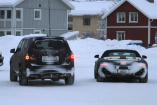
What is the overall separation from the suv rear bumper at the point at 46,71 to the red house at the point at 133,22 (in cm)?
5496

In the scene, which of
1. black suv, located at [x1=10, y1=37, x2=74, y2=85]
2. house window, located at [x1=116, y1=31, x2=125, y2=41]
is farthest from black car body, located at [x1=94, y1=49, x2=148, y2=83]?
house window, located at [x1=116, y1=31, x2=125, y2=41]

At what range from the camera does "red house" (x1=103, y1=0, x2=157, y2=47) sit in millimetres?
73438

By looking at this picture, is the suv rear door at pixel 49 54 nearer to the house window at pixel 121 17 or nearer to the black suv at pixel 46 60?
the black suv at pixel 46 60

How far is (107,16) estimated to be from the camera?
7606 cm

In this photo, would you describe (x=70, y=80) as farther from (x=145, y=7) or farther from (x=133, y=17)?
(x=145, y=7)

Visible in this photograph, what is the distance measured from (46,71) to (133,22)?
186 feet

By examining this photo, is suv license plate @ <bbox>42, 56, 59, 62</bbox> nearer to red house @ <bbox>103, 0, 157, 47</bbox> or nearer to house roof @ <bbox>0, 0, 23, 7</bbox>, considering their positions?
house roof @ <bbox>0, 0, 23, 7</bbox>

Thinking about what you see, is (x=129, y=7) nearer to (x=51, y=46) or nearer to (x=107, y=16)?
(x=107, y=16)

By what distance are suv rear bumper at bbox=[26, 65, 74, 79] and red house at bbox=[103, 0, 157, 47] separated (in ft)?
180

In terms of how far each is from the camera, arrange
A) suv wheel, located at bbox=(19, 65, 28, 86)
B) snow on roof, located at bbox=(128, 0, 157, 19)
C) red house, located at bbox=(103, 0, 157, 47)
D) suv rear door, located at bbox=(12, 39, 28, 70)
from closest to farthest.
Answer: suv wheel, located at bbox=(19, 65, 28, 86), suv rear door, located at bbox=(12, 39, 28, 70), snow on roof, located at bbox=(128, 0, 157, 19), red house, located at bbox=(103, 0, 157, 47)

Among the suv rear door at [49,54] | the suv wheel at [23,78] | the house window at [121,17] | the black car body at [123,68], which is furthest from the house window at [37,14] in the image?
the suv rear door at [49,54]

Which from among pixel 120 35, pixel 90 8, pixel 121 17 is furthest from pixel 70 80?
pixel 90 8

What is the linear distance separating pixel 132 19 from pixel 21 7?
15.3 meters

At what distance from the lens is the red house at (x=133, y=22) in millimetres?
73438
